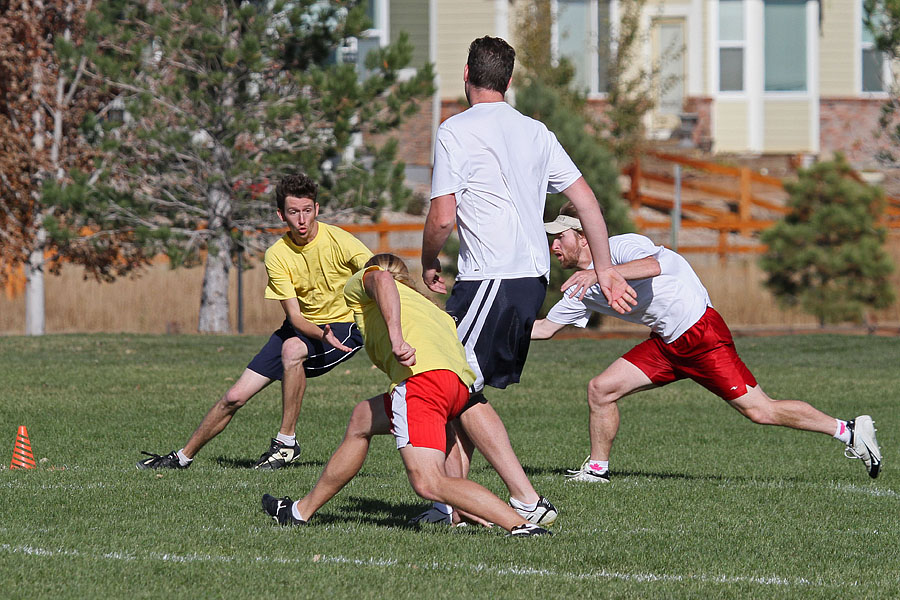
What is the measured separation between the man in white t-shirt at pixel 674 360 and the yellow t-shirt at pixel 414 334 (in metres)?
1.97

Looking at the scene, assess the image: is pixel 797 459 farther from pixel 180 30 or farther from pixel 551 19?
pixel 551 19

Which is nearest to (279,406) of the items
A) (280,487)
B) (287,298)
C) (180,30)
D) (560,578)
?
(287,298)

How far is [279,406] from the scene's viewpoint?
42.4ft

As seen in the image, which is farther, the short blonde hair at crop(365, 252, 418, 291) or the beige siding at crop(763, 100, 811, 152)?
the beige siding at crop(763, 100, 811, 152)

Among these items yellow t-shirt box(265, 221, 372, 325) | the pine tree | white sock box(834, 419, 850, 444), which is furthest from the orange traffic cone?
the pine tree

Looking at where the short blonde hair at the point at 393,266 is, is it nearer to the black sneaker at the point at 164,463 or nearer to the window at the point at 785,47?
the black sneaker at the point at 164,463

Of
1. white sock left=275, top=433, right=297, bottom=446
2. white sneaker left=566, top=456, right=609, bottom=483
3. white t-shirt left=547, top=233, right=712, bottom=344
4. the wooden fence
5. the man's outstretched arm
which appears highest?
the wooden fence

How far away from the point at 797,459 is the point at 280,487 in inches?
154

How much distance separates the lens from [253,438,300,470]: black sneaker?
9094 mm

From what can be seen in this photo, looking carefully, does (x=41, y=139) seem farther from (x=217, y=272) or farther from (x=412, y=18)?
(x=412, y=18)

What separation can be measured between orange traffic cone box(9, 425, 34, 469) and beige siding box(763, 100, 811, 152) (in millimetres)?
27452

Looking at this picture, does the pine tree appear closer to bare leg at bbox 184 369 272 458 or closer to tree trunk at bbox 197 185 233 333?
tree trunk at bbox 197 185 233 333

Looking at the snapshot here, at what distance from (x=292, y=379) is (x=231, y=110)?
11.8m

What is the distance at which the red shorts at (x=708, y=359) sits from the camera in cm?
841
